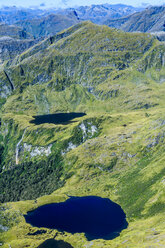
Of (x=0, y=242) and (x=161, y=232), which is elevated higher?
(x=161, y=232)

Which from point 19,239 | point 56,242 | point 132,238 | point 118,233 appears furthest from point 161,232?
point 19,239

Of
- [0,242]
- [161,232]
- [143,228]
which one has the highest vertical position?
[161,232]

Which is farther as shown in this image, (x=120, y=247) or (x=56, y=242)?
(x=56, y=242)

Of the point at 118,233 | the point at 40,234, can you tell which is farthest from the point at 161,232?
the point at 40,234

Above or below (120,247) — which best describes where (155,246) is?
above

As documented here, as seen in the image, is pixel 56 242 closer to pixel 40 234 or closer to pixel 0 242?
pixel 40 234

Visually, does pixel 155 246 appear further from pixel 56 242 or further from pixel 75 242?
pixel 56 242

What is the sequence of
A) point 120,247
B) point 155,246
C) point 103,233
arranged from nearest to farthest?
point 155,246 → point 120,247 → point 103,233

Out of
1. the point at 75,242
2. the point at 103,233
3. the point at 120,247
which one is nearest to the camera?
the point at 120,247

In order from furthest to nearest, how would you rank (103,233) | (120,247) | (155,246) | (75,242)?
(103,233), (75,242), (120,247), (155,246)
